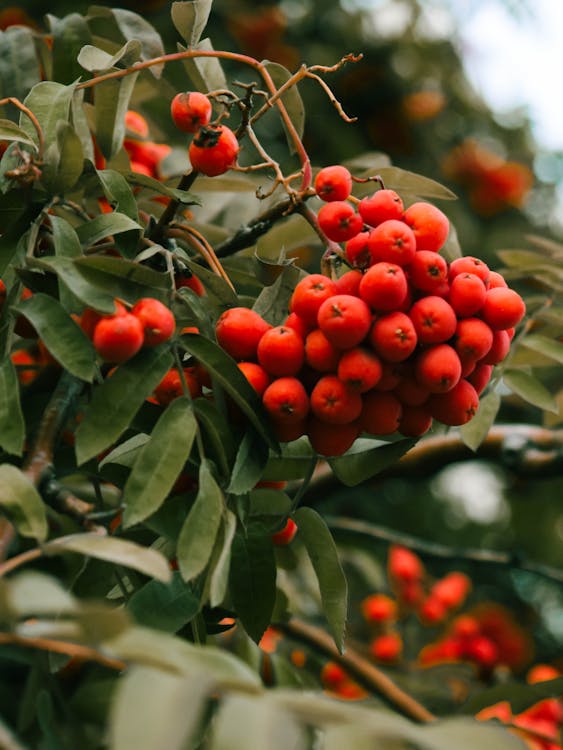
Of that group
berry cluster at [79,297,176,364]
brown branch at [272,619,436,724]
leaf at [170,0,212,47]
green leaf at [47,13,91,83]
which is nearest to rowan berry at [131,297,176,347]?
berry cluster at [79,297,176,364]

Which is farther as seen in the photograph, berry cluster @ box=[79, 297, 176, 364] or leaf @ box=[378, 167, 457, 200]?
leaf @ box=[378, 167, 457, 200]

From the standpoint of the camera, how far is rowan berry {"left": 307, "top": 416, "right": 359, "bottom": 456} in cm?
106

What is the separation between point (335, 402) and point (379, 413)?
63 mm

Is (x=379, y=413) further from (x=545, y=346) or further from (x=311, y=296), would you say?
(x=545, y=346)

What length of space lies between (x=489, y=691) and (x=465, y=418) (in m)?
0.69

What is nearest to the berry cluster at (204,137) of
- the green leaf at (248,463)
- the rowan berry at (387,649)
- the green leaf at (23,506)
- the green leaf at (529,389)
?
the green leaf at (248,463)

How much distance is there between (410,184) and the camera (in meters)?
1.34

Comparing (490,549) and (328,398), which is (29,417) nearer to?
(328,398)

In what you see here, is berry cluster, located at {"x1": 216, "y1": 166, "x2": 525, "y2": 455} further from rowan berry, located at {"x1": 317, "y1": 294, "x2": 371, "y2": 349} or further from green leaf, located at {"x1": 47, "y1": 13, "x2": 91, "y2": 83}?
green leaf, located at {"x1": 47, "y1": 13, "x2": 91, "y2": 83}

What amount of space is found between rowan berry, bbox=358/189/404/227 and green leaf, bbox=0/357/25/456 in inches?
16.9

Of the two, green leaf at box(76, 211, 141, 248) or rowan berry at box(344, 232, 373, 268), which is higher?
rowan berry at box(344, 232, 373, 268)

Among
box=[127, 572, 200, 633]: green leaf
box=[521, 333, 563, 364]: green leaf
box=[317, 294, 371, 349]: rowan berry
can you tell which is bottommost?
box=[127, 572, 200, 633]: green leaf

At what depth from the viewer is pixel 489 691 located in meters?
1.57

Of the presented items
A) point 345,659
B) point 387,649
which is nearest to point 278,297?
point 345,659
